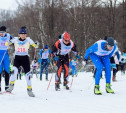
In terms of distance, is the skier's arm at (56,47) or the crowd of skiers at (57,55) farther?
the skier's arm at (56,47)

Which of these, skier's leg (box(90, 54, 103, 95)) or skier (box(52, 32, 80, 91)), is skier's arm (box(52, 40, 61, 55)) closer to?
skier (box(52, 32, 80, 91))

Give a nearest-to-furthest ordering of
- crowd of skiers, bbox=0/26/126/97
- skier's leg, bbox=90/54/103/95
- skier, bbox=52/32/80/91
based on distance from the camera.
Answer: crowd of skiers, bbox=0/26/126/97 → skier's leg, bbox=90/54/103/95 → skier, bbox=52/32/80/91

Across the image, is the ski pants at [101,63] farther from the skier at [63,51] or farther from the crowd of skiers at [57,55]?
the skier at [63,51]

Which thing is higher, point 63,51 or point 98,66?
point 63,51

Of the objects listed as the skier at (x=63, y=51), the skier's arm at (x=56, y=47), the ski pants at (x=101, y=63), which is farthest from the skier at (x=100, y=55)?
the skier's arm at (x=56, y=47)

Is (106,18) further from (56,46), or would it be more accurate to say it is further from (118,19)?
(56,46)

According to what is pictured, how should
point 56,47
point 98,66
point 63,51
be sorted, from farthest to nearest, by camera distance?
point 63,51 → point 56,47 → point 98,66

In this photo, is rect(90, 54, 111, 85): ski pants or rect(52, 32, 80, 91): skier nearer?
rect(90, 54, 111, 85): ski pants

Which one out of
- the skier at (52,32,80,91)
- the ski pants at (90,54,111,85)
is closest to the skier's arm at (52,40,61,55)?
the skier at (52,32,80,91)

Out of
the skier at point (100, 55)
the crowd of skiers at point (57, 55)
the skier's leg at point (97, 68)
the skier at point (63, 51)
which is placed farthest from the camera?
the skier at point (63, 51)

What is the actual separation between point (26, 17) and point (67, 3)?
598cm

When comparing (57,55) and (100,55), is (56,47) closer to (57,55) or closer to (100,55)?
(57,55)

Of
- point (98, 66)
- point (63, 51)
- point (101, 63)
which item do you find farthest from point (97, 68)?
point (63, 51)

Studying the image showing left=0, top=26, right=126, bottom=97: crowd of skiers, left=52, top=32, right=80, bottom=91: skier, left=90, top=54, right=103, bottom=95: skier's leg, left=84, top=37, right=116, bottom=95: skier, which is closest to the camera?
left=0, top=26, right=126, bottom=97: crowd of skiers
